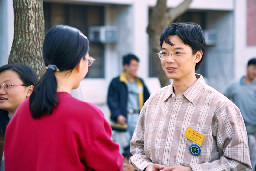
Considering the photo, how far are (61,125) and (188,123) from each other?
98 centimetres

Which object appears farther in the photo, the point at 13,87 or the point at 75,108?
the point at 13,87

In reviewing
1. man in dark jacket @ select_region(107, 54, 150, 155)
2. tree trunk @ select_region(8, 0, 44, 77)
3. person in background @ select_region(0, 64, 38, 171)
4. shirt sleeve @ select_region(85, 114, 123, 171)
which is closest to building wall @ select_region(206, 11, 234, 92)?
man in dark jacket @ select_region(107, 54, 150, 155)

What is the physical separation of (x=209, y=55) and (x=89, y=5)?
4180mm

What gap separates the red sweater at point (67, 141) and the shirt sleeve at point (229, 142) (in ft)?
2.54

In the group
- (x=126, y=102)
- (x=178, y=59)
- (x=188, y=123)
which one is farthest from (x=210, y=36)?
(x=188, y=123)

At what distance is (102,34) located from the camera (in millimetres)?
9641

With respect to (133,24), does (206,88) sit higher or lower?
lower

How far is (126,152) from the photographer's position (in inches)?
279

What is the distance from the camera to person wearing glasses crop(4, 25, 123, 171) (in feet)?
6.66

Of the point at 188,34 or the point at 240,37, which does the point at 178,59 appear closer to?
the point at 188,34

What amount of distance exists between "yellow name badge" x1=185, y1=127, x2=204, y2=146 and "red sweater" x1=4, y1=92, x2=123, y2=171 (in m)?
0.70

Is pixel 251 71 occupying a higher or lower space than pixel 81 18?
lower

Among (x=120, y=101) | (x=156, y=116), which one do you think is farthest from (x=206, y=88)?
(x=120, y=101)

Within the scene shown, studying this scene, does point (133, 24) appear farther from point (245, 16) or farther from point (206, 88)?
point (206, 88)
